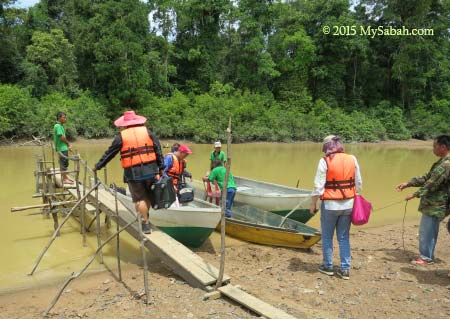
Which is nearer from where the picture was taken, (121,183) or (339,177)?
(339,177)

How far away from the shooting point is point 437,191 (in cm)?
514

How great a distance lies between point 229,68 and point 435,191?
2990 centimetres

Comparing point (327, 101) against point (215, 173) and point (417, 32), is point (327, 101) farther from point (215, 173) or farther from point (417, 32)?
point (215, 173)

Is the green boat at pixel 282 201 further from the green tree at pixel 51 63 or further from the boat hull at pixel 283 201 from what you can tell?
the green tree at pixel 51 63

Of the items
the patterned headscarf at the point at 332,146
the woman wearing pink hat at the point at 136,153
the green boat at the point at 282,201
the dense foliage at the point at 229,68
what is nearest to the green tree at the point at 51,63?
the dense foliage at the point at 229,68

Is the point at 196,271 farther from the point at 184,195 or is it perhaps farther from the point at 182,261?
the point at 184,195

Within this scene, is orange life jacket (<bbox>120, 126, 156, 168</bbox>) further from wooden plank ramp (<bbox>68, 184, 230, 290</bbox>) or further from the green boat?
the green boat

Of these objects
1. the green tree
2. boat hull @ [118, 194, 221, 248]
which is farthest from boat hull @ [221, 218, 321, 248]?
the green tree

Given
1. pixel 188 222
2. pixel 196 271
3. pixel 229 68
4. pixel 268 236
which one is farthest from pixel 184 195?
pixel 229 68

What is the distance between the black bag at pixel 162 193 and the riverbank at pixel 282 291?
0.98 meters

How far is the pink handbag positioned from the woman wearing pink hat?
2565mm

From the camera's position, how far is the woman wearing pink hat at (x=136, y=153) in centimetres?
511

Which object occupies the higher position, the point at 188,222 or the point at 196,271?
the point at 188,222

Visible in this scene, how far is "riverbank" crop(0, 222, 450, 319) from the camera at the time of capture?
4.16 meters
